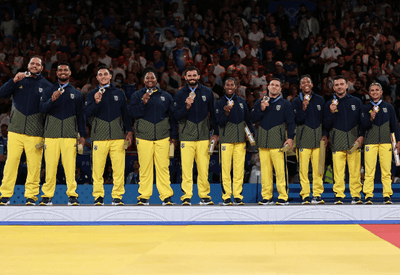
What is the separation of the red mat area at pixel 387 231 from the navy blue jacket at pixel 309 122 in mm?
1772

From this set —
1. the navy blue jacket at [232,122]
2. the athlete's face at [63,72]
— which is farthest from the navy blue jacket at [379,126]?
the athlete's face at [63,72]

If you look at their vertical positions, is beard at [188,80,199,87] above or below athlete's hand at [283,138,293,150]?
above

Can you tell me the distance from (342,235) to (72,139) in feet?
15.2

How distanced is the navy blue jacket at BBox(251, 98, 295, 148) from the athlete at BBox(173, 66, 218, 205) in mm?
863

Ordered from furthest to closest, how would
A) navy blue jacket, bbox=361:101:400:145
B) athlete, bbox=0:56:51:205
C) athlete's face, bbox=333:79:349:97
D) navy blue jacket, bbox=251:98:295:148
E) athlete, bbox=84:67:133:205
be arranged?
athlete's face, bbox=333:79:349:97, navy blue jacket, bbox=361:101:400:145, navy blue jacket, bbox=251:98:295:148, athlete, bbox=84:67:133:205, athlete, bbox=0:56:51:205

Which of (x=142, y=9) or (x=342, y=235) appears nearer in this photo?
(x=342, y=235)

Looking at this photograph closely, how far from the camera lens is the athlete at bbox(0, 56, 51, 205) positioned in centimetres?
822

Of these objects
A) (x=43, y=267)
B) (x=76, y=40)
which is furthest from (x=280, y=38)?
(x=43, y=267)

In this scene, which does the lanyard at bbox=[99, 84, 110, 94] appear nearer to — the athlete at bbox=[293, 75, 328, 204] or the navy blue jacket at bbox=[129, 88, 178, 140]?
the navy blue jacket at bbox=[129, 88, 178, 140]

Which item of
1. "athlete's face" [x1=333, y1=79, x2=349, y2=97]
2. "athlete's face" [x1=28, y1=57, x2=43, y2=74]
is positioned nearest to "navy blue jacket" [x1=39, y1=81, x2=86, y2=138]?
"athlete's face" [x1=28, y1=57, x2=43, y2=74]

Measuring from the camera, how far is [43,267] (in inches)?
189

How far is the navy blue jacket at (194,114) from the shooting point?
852 centimetres

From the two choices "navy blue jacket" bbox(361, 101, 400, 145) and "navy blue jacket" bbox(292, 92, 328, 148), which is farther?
"navy blue jacket" bbox(292, 92, 328, 148)

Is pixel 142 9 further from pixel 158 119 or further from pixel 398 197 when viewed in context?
pixel 398 197
